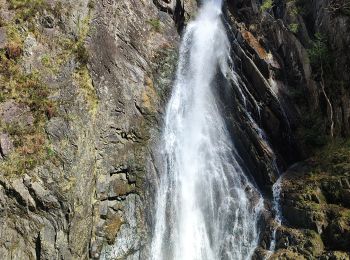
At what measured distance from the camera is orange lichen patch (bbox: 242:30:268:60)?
19.9m

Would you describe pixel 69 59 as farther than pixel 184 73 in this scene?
No

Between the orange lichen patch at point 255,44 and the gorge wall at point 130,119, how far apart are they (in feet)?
0.34

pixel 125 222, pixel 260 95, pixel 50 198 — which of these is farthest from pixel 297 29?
pixel 50 198

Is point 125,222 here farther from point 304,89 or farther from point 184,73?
point 304,89

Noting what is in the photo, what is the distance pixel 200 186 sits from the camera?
16141 millimetres

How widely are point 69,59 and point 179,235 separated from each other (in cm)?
858

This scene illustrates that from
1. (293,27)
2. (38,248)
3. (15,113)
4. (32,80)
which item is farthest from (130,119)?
(293,27)

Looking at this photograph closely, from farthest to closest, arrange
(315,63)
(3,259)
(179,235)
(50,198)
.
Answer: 1. (315,63)
2. (179,235)
3. (50,198)
4. (3,259)

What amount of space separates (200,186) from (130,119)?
4.31 m

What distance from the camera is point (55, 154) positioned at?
494 inches

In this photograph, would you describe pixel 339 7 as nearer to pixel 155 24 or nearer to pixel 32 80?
pixel 155 24

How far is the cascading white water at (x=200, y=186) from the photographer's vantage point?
14.6 meters

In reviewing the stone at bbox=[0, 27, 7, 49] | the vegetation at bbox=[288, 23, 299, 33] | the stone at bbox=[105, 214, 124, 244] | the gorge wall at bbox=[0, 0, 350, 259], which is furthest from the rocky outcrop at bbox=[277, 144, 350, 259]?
the stone at bbox=[0, 27, 7, 49]

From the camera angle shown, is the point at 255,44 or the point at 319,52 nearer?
the point at 319,52
